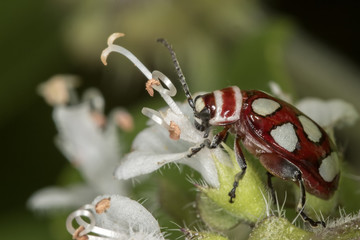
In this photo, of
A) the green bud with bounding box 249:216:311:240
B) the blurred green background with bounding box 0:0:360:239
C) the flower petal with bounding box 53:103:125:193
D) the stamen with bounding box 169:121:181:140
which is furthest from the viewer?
the blurred green background with bounding box 0:0:360:239

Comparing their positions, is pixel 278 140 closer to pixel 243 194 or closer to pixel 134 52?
pixel 243 194

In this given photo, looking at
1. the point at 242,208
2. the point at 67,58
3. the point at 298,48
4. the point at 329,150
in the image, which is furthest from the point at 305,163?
the point at 67,58

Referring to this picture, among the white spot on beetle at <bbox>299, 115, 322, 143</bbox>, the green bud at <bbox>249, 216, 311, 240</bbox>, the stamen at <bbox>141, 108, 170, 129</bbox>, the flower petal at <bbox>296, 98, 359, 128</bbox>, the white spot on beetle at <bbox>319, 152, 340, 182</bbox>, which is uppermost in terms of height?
the stamen at <bbox>141, 108, 170, 129</bbox>

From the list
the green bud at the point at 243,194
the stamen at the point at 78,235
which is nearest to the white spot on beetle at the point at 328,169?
the green bud at the point at 243,194

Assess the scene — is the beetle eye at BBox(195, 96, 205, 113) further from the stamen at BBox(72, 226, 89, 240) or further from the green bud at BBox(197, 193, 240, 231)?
the stamen at BBox(72, 226, 89, 240)

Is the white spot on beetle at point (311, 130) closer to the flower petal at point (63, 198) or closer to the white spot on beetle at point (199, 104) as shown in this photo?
the white spot on beetle at point (199, 104)

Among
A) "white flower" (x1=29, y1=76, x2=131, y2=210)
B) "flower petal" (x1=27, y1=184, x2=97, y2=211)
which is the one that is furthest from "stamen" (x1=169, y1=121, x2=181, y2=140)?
"flower petal" (x1=27, y1=184, x2=97, y2=211)

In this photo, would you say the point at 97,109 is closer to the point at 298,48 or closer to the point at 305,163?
the point at 305,163

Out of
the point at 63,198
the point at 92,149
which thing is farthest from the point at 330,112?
the point at 63,198
